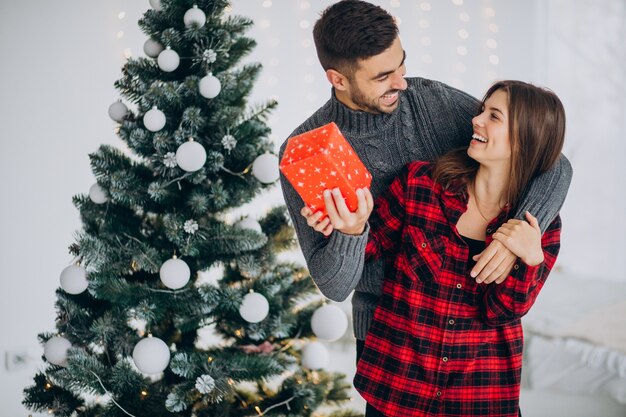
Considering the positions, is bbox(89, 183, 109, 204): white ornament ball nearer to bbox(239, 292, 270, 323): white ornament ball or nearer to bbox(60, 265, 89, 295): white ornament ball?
bbox(60, 265, 89, 295): white ornament ball

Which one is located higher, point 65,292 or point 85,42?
point 85,42

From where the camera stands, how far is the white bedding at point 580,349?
113 inches

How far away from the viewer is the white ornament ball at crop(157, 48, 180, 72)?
70.3 inches

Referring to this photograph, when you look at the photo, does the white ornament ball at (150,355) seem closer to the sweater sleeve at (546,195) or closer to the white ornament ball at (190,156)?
the white ornament ball at (190,156)

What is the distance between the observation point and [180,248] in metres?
1.84

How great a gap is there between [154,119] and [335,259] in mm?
719

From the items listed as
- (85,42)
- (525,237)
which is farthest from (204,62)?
(85,42)

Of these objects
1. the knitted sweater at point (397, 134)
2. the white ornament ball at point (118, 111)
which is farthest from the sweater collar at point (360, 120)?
the white ornament ball at point (118, 111)

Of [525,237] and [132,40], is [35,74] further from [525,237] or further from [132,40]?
[525,237]

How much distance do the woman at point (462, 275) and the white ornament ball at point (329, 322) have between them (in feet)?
1.58

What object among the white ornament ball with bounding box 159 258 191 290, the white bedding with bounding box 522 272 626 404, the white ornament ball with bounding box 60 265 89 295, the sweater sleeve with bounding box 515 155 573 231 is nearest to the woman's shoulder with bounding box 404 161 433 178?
the sweater sleeve with bounding box 515 155 573 231

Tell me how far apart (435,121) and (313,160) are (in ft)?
1.71

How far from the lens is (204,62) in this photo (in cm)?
183

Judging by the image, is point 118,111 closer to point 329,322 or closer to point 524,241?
point 329,322
